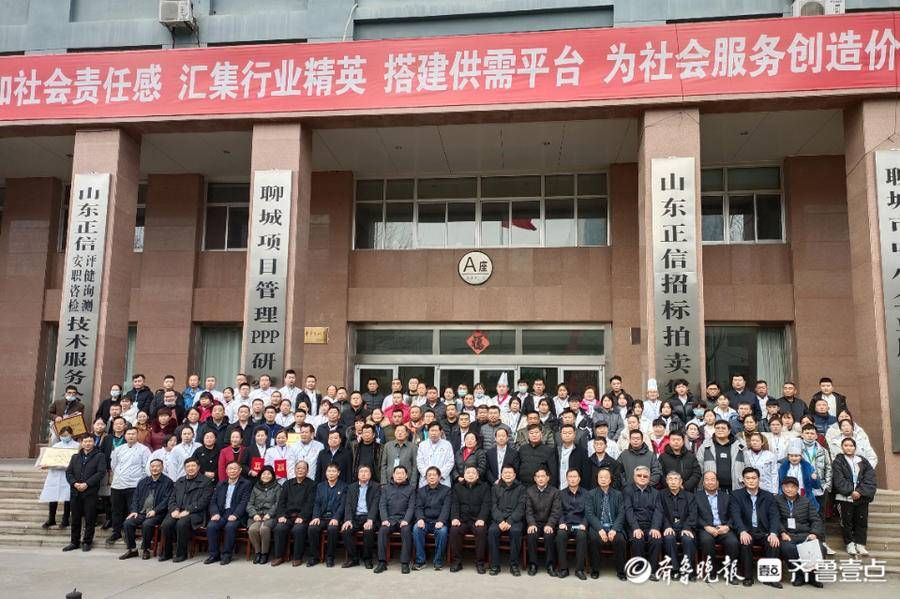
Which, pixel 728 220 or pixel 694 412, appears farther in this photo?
pixel 728 220

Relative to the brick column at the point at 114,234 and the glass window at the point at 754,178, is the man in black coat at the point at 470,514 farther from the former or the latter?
the glass window at the point at 754,178

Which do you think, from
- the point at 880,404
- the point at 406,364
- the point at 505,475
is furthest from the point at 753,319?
the point at 505,475

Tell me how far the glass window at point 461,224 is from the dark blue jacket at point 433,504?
7.08 m

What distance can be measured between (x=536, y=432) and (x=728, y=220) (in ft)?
25.1

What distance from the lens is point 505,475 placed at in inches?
307

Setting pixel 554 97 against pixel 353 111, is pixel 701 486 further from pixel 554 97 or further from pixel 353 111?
pixel 353 111

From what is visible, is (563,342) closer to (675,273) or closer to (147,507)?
(675,273)

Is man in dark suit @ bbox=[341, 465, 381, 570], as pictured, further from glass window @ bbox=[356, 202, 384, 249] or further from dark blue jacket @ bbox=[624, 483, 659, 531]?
glass window @ bbox=[356, 202, 384, 249]

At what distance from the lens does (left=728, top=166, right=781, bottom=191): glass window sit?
539 inches

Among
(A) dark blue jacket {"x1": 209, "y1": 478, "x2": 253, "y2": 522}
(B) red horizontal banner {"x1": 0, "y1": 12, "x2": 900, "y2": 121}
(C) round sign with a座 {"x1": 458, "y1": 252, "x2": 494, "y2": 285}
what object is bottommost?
(A) dark blue jacket {"x1": 209, "y1": 478, "x2": 253, "y2": 522}

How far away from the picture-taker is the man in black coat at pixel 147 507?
8130 mm

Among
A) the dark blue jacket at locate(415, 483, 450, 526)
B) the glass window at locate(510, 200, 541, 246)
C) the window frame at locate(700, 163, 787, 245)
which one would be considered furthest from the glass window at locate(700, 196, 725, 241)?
the dark blue jacket at locate(415, 483, 450, 526)

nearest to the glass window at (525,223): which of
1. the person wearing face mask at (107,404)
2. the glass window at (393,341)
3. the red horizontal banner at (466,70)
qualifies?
the glass window at (393,341)

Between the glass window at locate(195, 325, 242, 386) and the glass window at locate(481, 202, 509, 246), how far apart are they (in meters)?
Answer: 5.31
